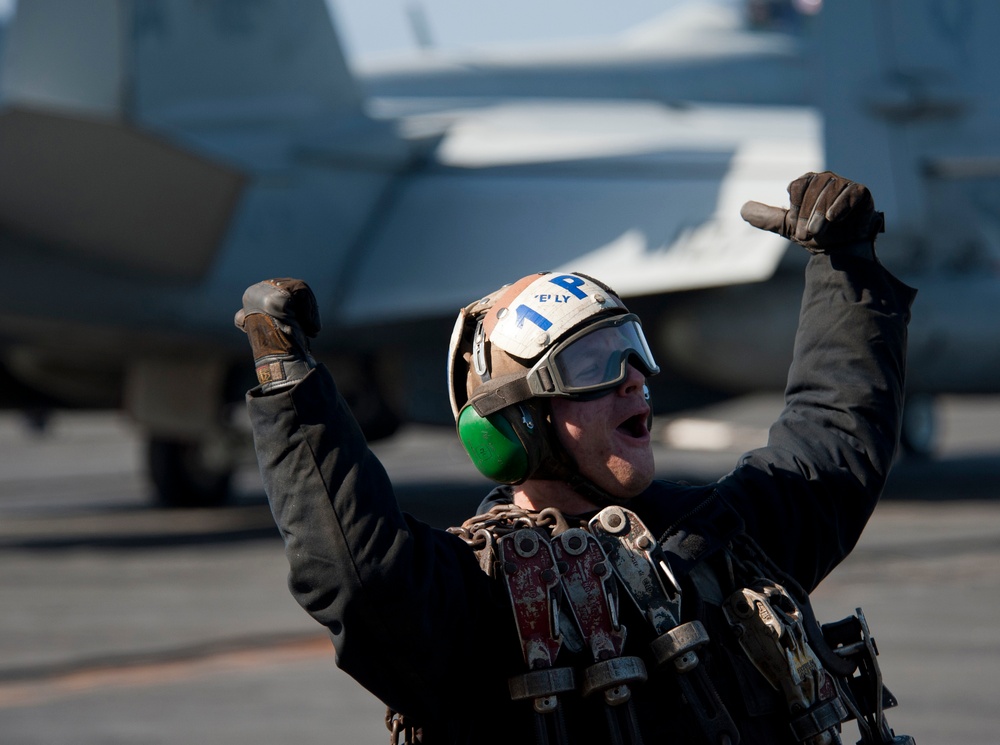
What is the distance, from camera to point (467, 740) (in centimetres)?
256

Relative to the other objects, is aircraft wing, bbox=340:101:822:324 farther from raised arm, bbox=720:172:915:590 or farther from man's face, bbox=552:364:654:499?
man's face, bbox=552:364:654:499

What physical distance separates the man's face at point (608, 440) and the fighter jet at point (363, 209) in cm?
948

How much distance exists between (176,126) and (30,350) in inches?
140

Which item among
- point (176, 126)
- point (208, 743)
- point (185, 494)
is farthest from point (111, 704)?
point (185, 494)

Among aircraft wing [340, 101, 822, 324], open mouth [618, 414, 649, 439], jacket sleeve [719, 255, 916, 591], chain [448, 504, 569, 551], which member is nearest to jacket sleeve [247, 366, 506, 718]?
chain [448, 504, 569, 551]

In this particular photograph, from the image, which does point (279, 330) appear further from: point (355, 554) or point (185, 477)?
point (185, 477)

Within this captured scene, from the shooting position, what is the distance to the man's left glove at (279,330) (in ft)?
8.08

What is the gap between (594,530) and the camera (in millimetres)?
2684

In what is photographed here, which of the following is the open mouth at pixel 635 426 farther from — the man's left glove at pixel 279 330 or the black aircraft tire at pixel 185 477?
the black aircraft tire at pixel 185 477

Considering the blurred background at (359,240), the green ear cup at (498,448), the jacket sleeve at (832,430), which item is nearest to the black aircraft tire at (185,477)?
the blurred background at (359,240)

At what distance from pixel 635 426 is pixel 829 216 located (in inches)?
24.7

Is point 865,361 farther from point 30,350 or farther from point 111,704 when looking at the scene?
point 30,350

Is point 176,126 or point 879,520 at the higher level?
point 176,126

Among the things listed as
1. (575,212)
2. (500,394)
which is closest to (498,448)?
(500,394)
